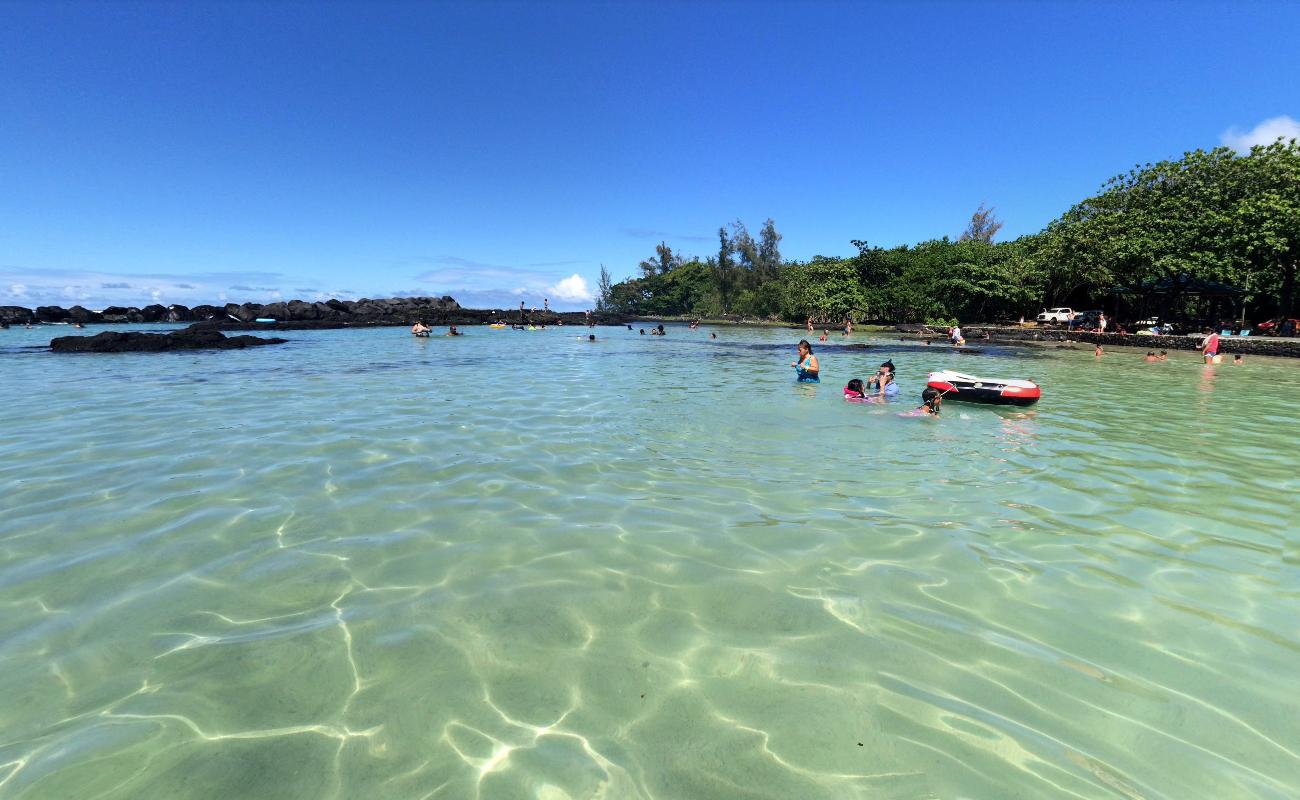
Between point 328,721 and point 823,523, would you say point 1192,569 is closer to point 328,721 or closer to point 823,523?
point 823,523

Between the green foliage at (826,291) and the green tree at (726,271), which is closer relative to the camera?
the green foliage at (826,291)

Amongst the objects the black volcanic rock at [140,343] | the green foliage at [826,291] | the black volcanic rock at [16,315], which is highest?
the green foliage at [826,291]

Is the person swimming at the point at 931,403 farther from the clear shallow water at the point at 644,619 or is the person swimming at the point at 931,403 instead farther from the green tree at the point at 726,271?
the green tree at the point at 726,271

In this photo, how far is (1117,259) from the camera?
34.7 metres

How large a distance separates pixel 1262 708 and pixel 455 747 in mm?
4336

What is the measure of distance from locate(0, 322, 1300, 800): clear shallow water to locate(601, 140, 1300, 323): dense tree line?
3187 centimetres

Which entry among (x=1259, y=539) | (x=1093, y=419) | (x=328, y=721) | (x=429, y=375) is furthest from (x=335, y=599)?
(x=429, y=375)

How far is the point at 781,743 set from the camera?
2807 mm

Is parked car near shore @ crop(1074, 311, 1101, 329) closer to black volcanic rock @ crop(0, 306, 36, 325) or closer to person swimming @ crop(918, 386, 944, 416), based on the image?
person swimming @ crop(918, 386, 944, 416)

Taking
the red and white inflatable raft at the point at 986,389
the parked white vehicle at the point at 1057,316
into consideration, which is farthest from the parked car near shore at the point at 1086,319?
the red and white inflatable raft at the point at 986,389

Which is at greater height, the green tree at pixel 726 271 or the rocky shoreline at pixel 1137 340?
the green tree at pixel 726 271

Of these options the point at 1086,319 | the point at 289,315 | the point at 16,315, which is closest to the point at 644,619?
the point at 1086,319

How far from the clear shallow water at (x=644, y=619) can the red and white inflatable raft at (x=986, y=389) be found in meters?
3.72

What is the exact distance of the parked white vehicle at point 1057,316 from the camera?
1823 inches
